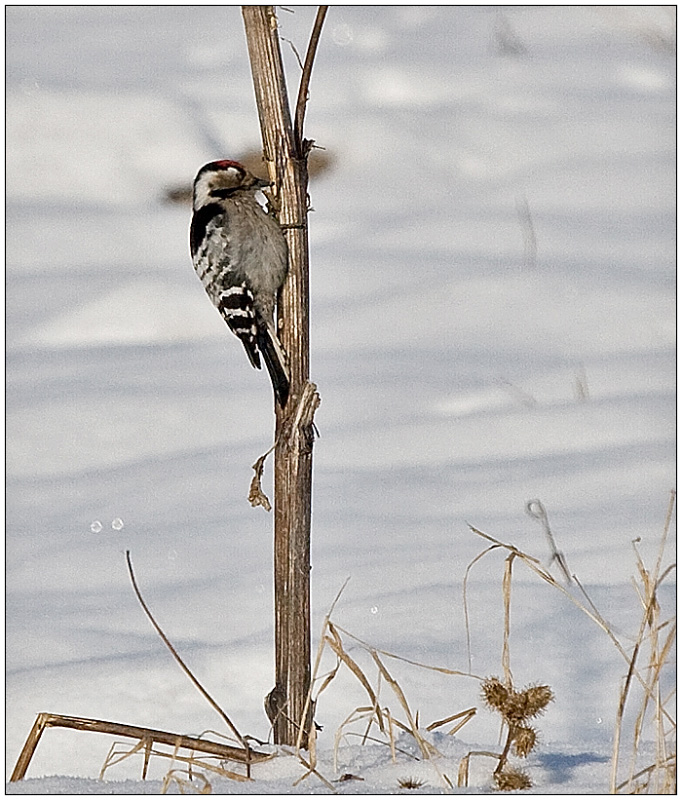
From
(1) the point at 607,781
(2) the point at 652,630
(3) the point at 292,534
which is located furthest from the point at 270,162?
(1) the point at 607,781

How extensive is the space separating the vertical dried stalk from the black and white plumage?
0.08 feet

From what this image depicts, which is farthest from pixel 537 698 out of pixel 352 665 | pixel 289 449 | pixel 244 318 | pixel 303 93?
pixel 303 93

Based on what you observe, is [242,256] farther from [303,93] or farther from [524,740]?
[524,740]

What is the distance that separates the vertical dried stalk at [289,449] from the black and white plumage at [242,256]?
0.02 metres

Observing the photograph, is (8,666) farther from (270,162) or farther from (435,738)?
(270,162)

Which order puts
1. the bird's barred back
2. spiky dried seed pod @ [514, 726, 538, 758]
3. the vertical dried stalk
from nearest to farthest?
spiky dried seed pod @ [514, 726, 538, 758] < the vertical dried stalk < the bird's barred back

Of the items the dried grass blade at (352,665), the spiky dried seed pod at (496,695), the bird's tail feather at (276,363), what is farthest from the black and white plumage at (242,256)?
the spiky dried seed pod at (496,695)

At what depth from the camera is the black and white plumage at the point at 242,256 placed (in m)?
1.08

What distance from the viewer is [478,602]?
141 centimetres

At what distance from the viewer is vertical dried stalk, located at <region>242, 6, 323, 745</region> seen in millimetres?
1035

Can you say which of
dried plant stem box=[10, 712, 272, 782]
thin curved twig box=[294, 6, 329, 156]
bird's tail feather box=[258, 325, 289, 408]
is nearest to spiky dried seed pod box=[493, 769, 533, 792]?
dried plant stem box=[10, 712, 272, 782]

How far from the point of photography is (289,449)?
1037 mm

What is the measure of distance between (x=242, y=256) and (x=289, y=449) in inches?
9.8

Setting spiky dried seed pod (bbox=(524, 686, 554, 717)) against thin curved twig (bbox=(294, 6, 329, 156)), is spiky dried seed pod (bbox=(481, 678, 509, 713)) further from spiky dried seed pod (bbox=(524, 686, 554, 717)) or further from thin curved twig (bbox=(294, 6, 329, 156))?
thin curved twig (bbox=(294, 6, 329, 156))
